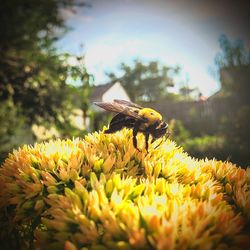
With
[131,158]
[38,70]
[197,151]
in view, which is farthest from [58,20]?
[197,151]

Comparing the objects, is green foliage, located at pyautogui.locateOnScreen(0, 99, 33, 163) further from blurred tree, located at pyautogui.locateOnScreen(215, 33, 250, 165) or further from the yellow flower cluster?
blurred tree, located at pyautogui.locateOnScreen(215, 33, 250, 165)

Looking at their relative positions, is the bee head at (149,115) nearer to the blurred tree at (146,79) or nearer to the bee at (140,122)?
the bee at (140,122)

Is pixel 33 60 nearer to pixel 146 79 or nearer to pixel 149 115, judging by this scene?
pixel 149 115

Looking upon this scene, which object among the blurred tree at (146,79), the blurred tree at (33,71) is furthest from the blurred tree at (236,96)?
the blurred tree at (146,79)

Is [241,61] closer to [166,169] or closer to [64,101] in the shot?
[64,101]

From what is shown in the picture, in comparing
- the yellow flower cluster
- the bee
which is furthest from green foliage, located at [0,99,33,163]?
the bee

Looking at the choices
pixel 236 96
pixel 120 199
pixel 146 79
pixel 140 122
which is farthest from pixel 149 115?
pixel 146 79
